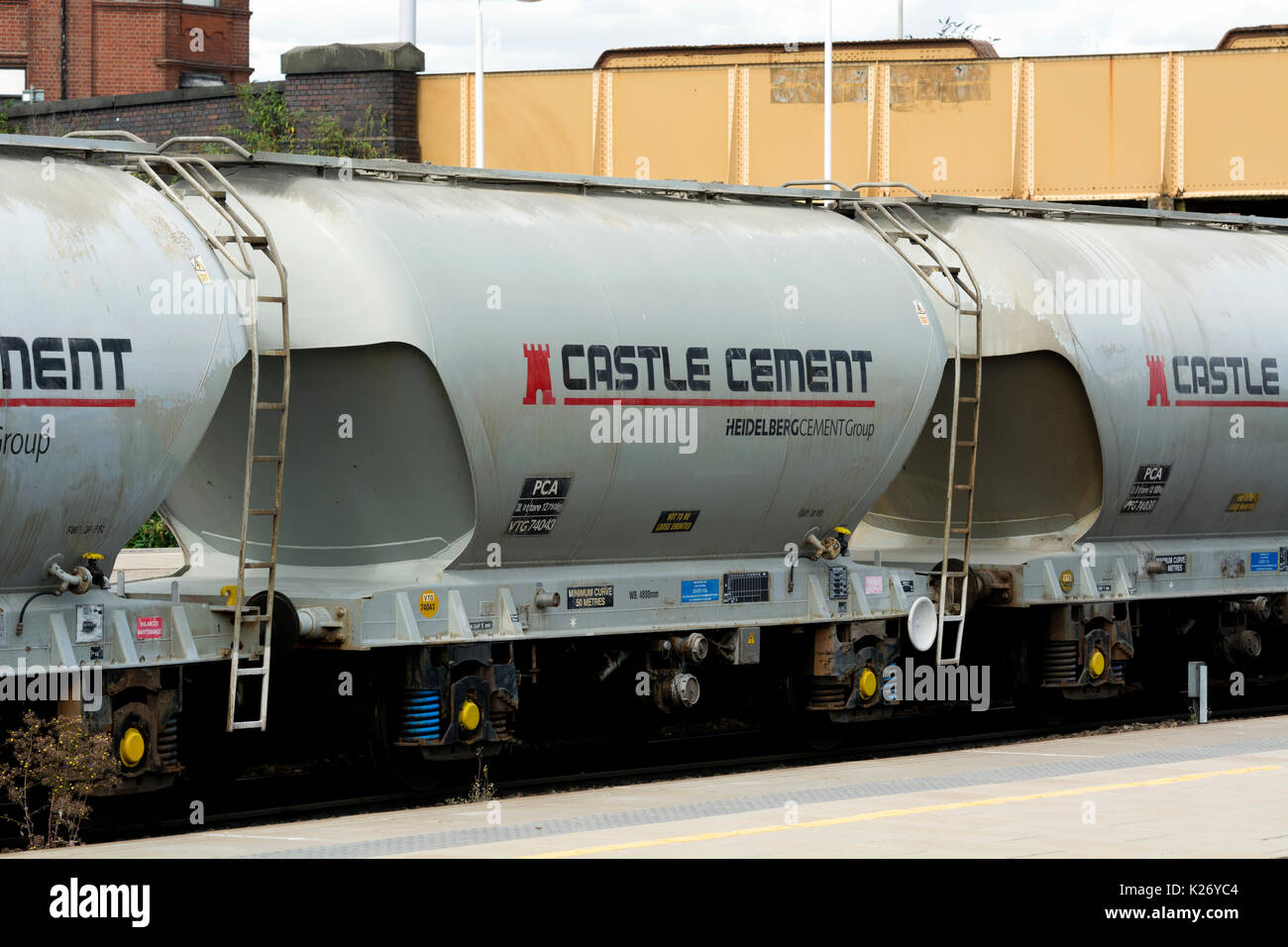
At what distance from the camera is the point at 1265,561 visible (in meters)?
17.9

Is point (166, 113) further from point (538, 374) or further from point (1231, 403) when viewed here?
point (538, 374)

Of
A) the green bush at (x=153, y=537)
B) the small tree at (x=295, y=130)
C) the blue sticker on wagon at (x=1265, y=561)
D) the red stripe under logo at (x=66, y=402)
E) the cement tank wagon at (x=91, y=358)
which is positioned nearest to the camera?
the red stripe under logo at (x=66, y=402)

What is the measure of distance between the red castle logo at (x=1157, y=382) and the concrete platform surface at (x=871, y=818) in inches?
136

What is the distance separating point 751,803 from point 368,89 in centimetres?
2136

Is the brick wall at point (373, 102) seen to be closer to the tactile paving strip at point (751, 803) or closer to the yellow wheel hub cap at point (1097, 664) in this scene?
the yellow wheel hub cap at point (1097, 664)

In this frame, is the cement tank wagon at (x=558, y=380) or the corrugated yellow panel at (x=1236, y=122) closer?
the cement tank wagon at (x=558, y=380)

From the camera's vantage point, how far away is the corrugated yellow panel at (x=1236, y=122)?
27.6m

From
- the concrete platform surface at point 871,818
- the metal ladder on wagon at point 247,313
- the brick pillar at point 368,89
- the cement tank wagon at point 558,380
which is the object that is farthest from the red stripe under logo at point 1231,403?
the brick pillar at point 368,89

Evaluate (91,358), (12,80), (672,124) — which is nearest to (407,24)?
(672,124)

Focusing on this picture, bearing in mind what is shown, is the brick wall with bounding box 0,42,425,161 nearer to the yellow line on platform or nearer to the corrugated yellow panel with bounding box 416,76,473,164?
the corrugated yellow panel with bounding box 416,76,473,164

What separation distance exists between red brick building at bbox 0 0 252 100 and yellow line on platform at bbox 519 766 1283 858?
154 ft

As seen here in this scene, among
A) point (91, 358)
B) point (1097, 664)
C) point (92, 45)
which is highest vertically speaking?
point (92, 45)
